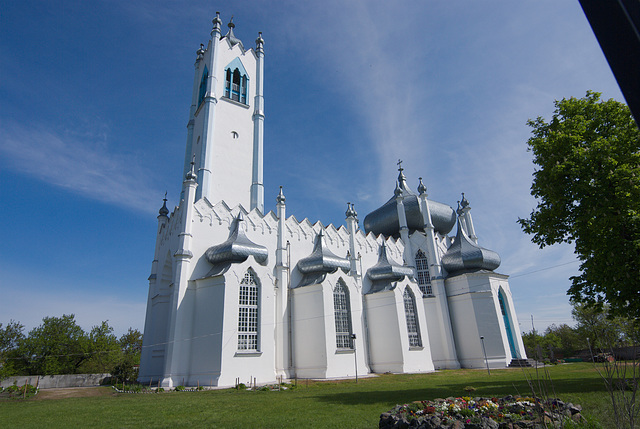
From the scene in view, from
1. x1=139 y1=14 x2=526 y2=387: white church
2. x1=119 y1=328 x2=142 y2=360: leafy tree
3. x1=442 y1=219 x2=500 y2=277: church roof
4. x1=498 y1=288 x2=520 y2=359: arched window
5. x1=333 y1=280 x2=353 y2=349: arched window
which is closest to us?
x1=139 y1=14 x2=526 y2=387: white church

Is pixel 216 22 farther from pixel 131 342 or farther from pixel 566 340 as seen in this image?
pixel 566 340

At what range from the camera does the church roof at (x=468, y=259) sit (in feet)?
98.2

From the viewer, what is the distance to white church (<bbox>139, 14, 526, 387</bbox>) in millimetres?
20328

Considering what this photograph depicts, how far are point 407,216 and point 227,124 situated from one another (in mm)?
18054

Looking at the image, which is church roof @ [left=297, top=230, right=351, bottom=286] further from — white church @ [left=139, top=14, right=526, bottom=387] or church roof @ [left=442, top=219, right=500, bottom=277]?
church roof @ [left=442, top=219, right=500, bottom=277]

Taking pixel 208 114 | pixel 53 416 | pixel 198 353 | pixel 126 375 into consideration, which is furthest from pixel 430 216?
pixel 53 416

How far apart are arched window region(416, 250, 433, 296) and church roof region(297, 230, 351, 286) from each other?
8853mm

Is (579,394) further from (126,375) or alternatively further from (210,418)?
(126,375)

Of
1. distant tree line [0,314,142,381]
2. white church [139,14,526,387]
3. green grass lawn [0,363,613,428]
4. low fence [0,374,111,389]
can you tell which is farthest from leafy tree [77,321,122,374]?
Result: green grass lawn [0,363,613,428]

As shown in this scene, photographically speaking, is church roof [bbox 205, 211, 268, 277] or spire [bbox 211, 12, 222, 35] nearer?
church roof [bbox 205, 211, 268, 277]

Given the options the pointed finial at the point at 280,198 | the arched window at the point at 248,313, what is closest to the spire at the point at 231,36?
the pointed finial at the point at 280,198

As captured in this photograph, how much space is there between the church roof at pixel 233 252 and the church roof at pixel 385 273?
9.44 metres

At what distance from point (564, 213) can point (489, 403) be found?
9.44m

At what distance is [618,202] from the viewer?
1230 centimetres
